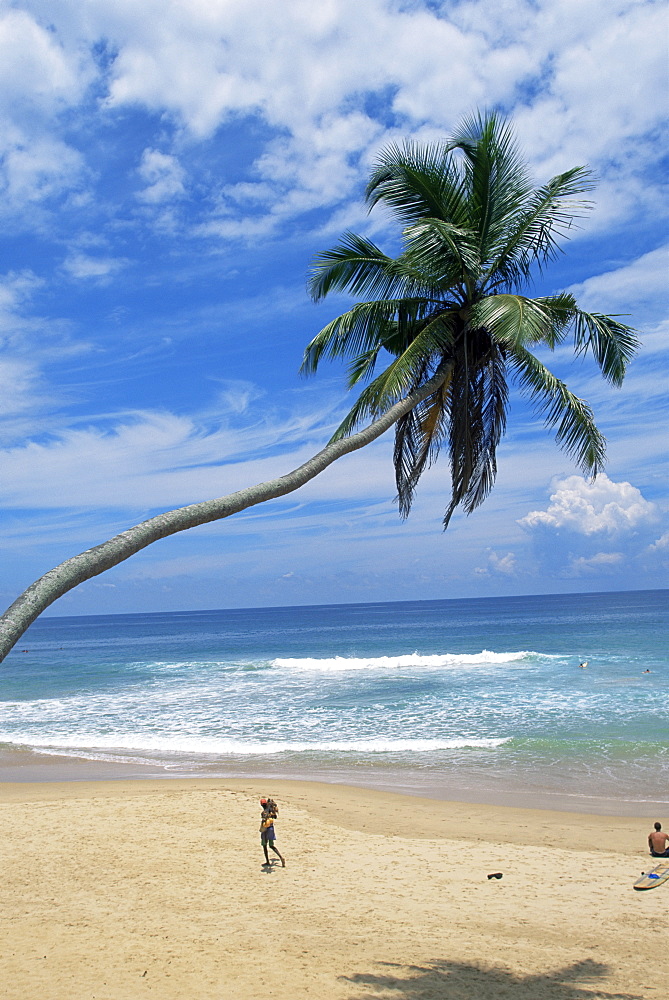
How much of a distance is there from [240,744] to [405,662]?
67.1 feet

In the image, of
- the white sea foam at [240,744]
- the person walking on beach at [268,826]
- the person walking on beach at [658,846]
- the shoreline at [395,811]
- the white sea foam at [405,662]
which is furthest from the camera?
the white sea foam at [405,662]

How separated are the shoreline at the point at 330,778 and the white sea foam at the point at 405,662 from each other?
19.7 m

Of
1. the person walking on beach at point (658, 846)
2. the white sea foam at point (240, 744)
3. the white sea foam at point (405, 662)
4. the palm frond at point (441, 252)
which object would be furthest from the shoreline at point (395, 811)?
the white sea foam at point (405, 662)

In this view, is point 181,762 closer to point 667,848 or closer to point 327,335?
point 667,848

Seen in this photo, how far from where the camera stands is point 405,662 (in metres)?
37.4

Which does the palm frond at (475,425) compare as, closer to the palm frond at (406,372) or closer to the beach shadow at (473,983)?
the palm frond at (406,372)

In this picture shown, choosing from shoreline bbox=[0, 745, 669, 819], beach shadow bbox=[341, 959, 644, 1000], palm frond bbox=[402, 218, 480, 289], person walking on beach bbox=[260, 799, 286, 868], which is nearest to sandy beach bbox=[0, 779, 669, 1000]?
beach shadow bbox=[341, 959, 644, 1000]

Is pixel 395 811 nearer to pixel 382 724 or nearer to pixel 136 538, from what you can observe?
pixel 382 724

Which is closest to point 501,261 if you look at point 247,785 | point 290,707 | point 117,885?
point 117,885

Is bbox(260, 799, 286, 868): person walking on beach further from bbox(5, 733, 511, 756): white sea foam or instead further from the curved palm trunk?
bbox(5, 733, 511, 756): white sea foam

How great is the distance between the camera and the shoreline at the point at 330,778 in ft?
40.2

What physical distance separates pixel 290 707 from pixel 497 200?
1839cm

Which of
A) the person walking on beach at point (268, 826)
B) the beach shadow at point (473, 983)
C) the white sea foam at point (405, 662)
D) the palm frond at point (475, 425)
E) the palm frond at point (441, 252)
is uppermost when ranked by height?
the palm frond at point (441, 252)

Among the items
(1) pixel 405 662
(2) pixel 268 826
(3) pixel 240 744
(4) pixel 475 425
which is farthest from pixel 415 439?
(1) pixel 405 662
